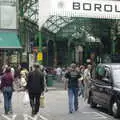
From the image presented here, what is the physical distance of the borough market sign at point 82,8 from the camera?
94.0 feet

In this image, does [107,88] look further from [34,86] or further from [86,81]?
[86,81]

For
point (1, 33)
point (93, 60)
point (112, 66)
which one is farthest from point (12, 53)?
point (112, 66)

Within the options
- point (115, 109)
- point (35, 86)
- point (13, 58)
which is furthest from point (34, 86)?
point (13, 58)

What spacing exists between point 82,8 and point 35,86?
14354 mm

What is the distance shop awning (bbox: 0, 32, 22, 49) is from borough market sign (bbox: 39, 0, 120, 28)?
8610 millimetres

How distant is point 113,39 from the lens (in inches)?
1865

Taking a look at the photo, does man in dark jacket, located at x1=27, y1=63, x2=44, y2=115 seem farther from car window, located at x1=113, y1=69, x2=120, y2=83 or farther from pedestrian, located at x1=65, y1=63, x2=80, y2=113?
car window, located at x1=113, y1=69, x2=120, y2=83

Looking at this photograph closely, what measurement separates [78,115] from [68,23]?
96.3 feet

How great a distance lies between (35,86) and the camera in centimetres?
1488

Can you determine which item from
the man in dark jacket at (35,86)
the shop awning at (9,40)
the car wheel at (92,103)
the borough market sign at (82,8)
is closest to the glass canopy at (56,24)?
the shop awning at (9,40)

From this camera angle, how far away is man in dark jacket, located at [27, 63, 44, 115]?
14.9 metres

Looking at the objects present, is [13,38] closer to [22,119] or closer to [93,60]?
[93,60]

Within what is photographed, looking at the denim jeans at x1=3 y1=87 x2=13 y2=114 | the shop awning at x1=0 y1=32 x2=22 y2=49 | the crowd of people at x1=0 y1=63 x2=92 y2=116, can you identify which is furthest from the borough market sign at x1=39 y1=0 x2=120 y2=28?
the denim jeans at x1=3 y1=87 x2=13 y2=114

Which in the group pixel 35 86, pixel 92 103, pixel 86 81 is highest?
pixel 35 86
